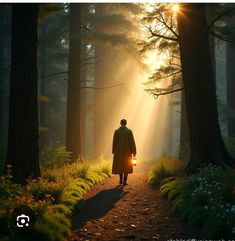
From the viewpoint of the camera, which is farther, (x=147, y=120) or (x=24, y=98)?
(x=147, y=120)

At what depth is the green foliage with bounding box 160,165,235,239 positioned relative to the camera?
6.36 metres

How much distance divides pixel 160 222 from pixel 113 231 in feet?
3.56

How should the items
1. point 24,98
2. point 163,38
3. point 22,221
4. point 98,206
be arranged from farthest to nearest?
point 163,38 → point 24,98 → point 98,206 → point 22,221

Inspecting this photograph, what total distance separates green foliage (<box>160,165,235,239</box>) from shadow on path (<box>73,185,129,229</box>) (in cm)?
141

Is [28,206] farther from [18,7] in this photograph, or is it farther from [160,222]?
[18,7]

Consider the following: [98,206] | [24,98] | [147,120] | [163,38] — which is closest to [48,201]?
[98,206]

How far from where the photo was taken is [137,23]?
2609 centimetres

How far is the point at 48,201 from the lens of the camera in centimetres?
768

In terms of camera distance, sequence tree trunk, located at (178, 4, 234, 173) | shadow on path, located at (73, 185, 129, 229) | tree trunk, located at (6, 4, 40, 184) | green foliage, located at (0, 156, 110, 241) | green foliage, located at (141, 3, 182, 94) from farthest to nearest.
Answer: green foliage, located at (141, 3, 182, 94) → tree trunk, located at (178, 4, 234, 173) → tree trunk, located at (6, 4, 40, 184) → shadow on path, located at (73, 185, 129, 229) → green foliage, located at (0, 156, 110, 241)

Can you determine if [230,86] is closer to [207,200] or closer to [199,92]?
[199,92]

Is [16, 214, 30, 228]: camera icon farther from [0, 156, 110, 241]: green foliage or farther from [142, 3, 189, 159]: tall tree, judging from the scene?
[142, 3, 189, 159]: tall tree

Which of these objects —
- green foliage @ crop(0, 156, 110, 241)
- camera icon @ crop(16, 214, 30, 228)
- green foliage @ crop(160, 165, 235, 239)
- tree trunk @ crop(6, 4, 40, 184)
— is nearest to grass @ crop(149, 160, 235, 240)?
green foliage @ crop(160, 165, 235, 239)

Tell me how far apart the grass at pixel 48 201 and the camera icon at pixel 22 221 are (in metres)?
0.17

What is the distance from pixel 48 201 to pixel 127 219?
1813mm
